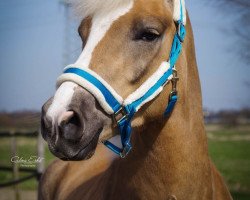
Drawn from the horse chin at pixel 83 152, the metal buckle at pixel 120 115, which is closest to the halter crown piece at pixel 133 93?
the metal buckle at pixel 120 115

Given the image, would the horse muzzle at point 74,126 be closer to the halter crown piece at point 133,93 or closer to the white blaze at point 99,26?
the halter crown piece at point 133,93

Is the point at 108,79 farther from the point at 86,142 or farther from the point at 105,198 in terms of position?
the point at 105,198

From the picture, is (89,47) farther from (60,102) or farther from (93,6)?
(60,102)

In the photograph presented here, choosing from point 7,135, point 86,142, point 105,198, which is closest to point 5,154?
point 7,135

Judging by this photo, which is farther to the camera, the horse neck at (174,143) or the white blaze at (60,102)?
the horse neck at (174,143)

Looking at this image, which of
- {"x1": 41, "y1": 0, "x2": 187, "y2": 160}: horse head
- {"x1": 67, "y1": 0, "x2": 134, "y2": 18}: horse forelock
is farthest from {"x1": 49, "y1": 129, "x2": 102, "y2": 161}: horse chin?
{"x1": 67, "y1": 0, "x2": 134, "y2": 18}: horse forelock

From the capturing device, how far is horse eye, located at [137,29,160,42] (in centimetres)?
218

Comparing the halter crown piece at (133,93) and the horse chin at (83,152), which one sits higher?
the halter crown piece at (133,93)

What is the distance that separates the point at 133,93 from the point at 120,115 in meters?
0.15

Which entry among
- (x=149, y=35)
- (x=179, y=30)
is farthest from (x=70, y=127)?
(x=179, y=30)

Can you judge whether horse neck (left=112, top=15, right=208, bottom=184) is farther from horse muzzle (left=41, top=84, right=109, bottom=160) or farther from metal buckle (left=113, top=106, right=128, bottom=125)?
horse muzzle (left=41, top=84, right=109, bottom=160)

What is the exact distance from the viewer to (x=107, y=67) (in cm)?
207

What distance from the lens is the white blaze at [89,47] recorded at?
6.15ft

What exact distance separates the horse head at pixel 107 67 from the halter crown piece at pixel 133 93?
2 cm
